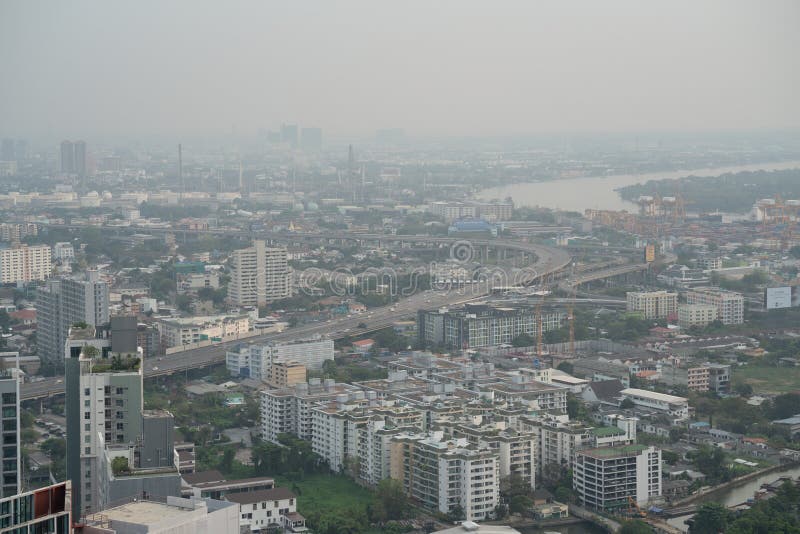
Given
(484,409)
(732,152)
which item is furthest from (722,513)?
(732,152)

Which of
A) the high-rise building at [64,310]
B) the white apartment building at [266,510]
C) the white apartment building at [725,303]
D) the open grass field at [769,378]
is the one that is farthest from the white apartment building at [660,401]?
the white apartment building at [725,303]

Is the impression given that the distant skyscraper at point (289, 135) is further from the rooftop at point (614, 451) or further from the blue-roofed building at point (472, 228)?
the rooftop at point (614, 451)

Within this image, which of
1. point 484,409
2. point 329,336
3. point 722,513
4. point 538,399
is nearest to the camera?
point 722,513

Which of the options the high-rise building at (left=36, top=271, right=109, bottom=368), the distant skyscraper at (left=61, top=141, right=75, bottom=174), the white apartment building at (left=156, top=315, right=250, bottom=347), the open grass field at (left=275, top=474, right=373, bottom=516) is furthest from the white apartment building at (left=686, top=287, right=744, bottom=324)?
the distant skyscraper at (left=61, top=141, right=75, bottom=174)

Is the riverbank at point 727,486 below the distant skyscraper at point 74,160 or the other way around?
below

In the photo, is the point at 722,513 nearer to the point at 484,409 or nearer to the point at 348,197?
the point at 484,409

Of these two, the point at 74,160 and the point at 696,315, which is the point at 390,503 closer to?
the point at 696,315

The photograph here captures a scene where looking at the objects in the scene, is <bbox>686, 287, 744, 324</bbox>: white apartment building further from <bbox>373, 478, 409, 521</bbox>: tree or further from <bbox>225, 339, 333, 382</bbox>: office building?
<bbox>373, 478, 409, 521</bbox>: tree
